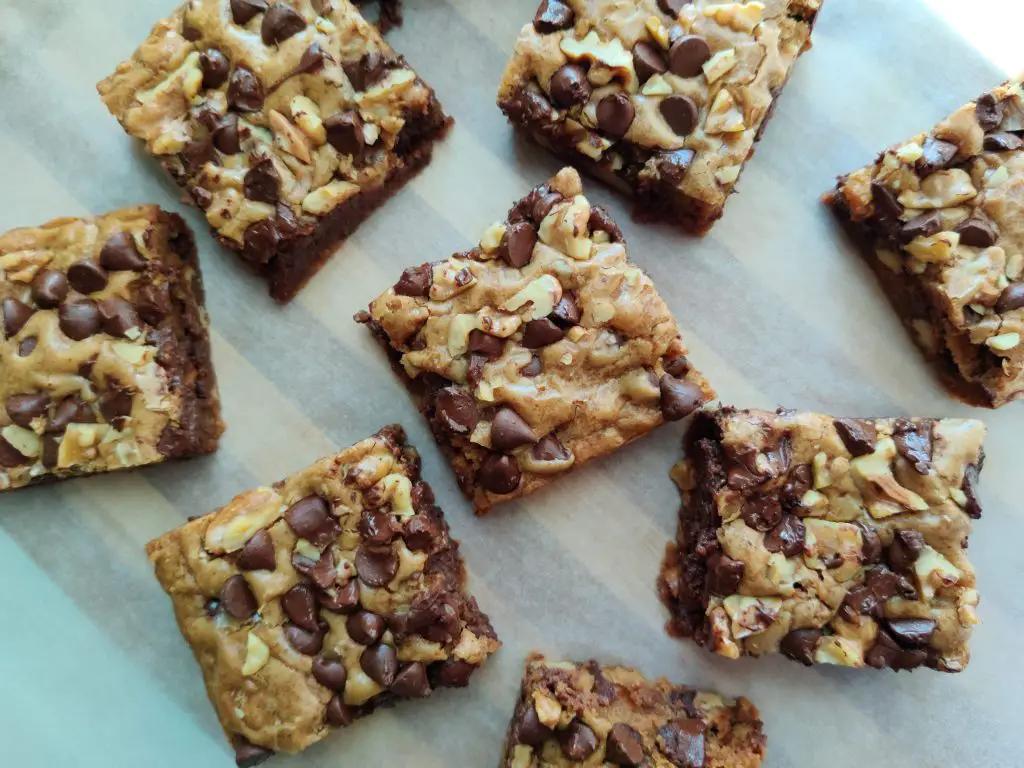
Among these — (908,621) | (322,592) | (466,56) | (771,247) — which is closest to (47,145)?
(466,56)

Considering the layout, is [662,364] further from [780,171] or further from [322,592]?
[322,592]

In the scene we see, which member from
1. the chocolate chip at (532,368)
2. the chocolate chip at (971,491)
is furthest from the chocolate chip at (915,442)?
the chocolate chip at (532,368)

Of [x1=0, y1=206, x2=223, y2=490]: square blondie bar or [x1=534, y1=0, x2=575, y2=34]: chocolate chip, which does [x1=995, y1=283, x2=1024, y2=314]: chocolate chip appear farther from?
[x1=0, y1=206, x2=223, y2=490]: square blondie bar

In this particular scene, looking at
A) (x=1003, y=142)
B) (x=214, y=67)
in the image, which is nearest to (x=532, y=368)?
(x=214, y=67)

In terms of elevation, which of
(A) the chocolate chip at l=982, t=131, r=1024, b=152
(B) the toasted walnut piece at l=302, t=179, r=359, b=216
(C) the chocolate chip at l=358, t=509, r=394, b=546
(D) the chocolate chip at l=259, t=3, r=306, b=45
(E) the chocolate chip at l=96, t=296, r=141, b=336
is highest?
(D) the chocolate chip at l=259, t=3, r=306, b=45

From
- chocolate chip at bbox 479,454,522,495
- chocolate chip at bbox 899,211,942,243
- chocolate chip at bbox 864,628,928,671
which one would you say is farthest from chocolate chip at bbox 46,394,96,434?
chocolate chip at bbox 899,211,942,243

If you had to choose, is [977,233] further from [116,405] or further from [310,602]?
[116,405]

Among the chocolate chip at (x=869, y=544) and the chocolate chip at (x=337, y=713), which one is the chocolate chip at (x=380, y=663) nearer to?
the chocolate chip at (x=337, y=713)
